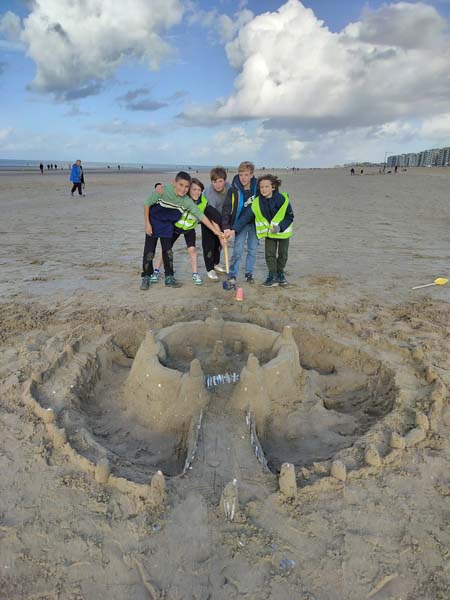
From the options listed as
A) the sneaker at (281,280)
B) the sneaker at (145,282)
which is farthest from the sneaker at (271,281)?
the sneaker at (145,282)

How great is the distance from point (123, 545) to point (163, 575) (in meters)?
0.26

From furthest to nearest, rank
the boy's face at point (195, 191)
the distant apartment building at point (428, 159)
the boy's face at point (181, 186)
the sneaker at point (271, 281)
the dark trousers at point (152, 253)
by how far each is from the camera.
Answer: the distant apartment building at point (428, 159), the sneaker at point (271, 281), the dark trousers at point (152, 253), the boy's face at point (195, 191), the boy's face at point (181, 186)

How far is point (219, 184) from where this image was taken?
542 cm

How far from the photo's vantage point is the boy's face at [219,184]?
5347 millimetres

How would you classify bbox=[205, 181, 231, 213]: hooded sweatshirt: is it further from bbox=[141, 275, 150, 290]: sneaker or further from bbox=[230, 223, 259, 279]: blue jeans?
bbox=[141, 275, 150, 290]: sneaker

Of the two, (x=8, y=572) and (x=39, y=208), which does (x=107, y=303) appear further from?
(x=39, y=208)

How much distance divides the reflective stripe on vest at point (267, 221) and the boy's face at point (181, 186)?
887mm

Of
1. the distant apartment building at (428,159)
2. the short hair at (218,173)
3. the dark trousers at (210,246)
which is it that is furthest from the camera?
the distant apartment building at (428,159)

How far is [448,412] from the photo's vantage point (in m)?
2.91

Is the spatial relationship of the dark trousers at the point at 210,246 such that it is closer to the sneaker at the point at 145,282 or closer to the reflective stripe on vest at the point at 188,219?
the reflective stripe on vest at the point at 188,219

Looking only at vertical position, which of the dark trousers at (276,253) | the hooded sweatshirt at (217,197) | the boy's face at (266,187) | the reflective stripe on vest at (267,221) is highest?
the boy's face at (266,187)

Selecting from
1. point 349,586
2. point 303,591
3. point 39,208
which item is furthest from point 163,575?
point 39,208

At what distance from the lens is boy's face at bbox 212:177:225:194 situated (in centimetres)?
535

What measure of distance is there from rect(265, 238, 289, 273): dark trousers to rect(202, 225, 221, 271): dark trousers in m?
0.86
